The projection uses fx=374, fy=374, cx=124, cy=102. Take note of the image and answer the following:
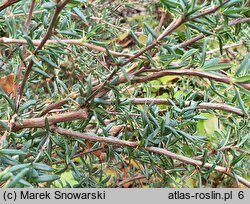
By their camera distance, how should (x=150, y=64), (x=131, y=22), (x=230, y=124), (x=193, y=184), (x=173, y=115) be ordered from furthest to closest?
(x=131, y=22), (x=193, y=184), (x=230, y=124), (x=173, y=115), (x=150, y=64)

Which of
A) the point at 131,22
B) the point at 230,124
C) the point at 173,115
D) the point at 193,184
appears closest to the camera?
the point at 173,115

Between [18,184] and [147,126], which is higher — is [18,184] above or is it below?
below

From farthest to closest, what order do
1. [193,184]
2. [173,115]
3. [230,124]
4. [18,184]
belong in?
[193,184] < [230,124] < [173,115] < [18,184]

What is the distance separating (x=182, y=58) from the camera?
Result: 743mm

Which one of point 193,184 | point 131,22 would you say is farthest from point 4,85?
point 131,22

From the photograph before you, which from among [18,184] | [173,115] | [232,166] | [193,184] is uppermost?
[193,184]

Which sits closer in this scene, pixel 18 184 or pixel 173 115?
pixel 18 184

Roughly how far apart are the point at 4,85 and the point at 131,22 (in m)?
2.02

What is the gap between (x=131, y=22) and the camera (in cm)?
285

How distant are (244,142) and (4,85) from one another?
605 mm

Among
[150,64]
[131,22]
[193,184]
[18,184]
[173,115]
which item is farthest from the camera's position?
[131,22]
